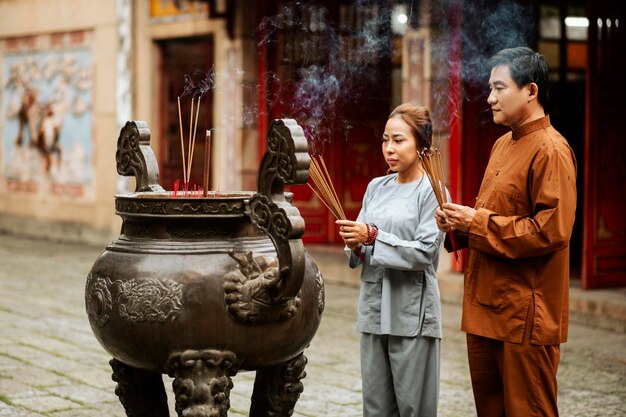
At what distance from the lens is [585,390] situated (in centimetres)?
622

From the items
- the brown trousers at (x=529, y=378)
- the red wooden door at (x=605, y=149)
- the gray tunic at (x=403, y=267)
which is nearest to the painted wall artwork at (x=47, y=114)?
the red wooden door at (x=605, y=149)

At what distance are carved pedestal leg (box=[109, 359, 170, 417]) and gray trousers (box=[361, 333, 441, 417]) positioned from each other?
87cm

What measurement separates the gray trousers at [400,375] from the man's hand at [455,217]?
596 millimetres

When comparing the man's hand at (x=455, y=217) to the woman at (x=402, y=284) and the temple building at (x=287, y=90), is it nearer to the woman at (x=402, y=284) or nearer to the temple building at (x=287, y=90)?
the woman at (x=402, y=284)

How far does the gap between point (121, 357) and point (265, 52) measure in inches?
310

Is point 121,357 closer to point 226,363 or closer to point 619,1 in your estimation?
point 226,363

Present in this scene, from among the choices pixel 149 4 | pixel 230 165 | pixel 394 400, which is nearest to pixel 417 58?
pixel 230 165

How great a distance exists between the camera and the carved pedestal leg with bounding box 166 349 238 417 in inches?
154

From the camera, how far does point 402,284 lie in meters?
4.39

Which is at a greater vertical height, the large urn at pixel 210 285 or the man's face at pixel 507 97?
the man's face at pixel 507 97

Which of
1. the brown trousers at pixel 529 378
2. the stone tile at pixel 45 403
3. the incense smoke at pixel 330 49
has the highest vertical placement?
the incense smoke at pixel 330 49

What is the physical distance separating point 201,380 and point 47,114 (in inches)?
472

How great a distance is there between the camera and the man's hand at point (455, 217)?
3889mm

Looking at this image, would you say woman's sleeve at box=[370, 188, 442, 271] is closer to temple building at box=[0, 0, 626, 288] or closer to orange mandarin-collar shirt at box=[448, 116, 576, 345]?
orange mandarin-collar shirt at box=[448, 116, 576, 345]
